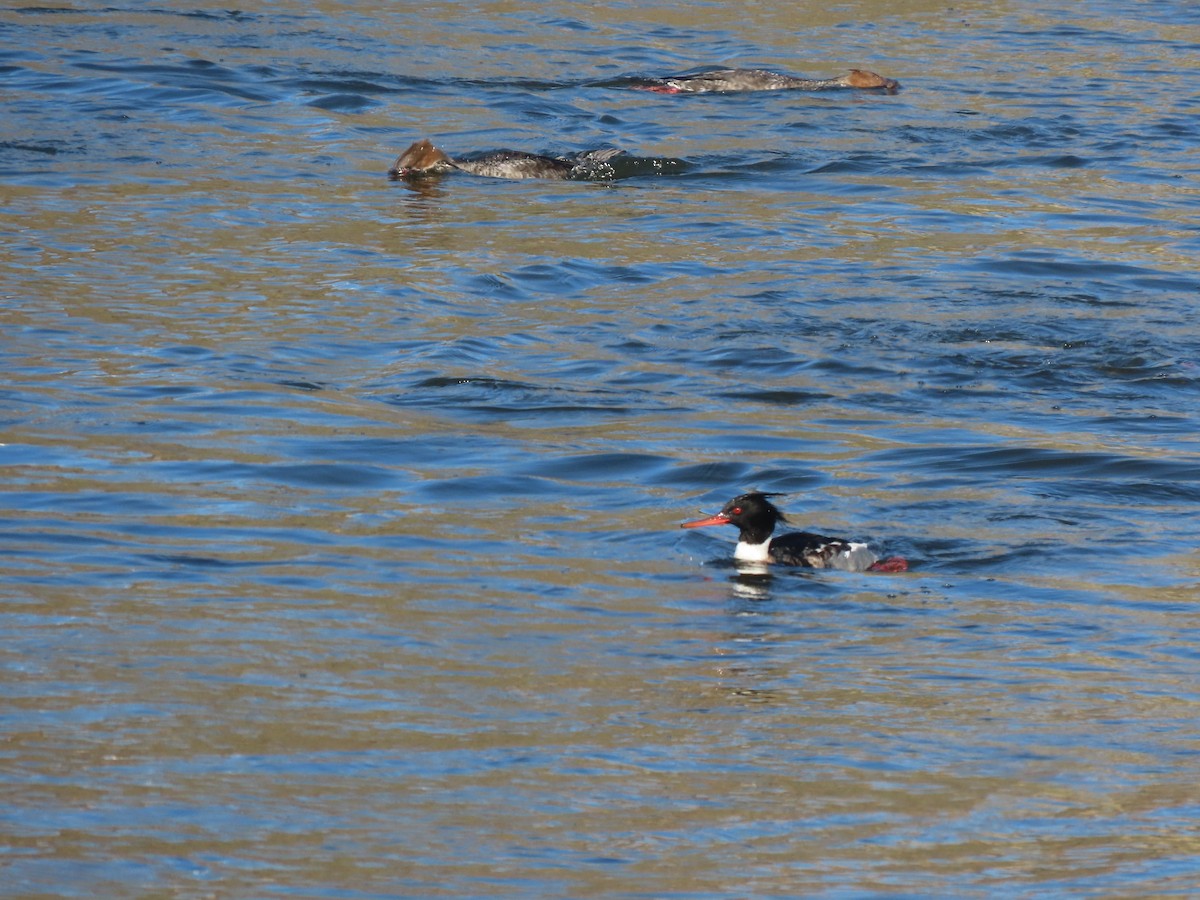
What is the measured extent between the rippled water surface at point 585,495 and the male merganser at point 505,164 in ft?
0.71

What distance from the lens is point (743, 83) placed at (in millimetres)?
21609

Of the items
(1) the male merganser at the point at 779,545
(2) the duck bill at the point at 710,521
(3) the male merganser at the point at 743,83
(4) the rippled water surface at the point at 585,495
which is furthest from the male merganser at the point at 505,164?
(2) the duck bill at the point at 710,521

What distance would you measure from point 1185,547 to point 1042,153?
10.6m

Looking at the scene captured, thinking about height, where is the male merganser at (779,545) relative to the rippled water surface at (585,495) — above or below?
below

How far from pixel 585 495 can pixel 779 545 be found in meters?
0.97

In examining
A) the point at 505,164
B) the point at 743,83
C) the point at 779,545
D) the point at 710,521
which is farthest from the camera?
the point at 743,83

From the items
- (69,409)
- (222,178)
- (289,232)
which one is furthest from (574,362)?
(222,178)

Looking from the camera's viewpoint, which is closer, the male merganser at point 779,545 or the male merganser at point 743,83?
the male merganser at point 779,545

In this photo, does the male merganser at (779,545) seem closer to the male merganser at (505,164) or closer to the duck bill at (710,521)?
the duck bill at (710,521)

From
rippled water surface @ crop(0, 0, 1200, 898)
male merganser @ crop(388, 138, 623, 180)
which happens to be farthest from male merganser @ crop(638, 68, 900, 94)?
male merganser @ crop(388, 138, 623, 180)

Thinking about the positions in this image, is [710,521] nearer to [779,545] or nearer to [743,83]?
[779,545]

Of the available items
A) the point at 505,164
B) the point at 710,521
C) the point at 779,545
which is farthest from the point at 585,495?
the point at 505,164

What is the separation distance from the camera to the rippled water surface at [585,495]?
18.1ft

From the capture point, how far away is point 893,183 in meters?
17.3
